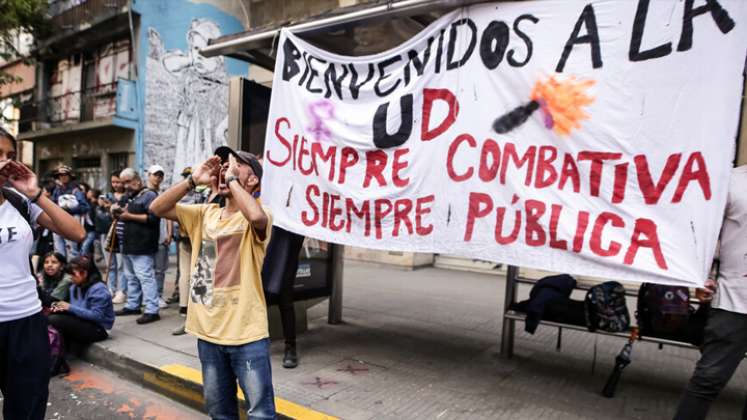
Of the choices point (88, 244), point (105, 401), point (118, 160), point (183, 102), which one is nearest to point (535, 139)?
point (105, 401)

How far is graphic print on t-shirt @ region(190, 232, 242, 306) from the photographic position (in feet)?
7.79

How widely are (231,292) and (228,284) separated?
0.05 m

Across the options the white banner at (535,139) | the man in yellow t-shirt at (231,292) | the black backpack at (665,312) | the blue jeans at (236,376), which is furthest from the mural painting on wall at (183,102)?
the black backpack at (665,312)

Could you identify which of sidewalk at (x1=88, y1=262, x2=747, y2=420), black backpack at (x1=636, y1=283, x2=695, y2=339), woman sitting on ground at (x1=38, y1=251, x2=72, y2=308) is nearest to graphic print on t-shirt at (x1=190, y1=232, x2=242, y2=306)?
sidewalk at (x1=88, y1=262, x2=747, y2=420)

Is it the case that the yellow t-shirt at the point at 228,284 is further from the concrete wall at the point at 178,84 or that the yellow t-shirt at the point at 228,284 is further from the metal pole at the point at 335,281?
the concrete wall at the point at 178,84

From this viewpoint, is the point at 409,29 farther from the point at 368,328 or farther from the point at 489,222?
the point at 368,328

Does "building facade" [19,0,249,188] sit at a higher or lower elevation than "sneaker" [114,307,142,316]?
higher

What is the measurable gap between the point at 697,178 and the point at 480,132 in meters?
1.32

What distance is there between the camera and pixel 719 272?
9.21 ft

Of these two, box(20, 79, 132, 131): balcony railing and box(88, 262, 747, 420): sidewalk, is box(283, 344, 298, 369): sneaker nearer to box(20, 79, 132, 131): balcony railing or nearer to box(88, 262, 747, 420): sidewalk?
box(88, 262, 747, 420): sidewalk

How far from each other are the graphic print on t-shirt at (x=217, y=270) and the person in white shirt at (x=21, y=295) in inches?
27.0

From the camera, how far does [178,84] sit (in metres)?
→ 13.0

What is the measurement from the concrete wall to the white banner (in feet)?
34.0

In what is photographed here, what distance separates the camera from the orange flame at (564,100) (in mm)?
2863
